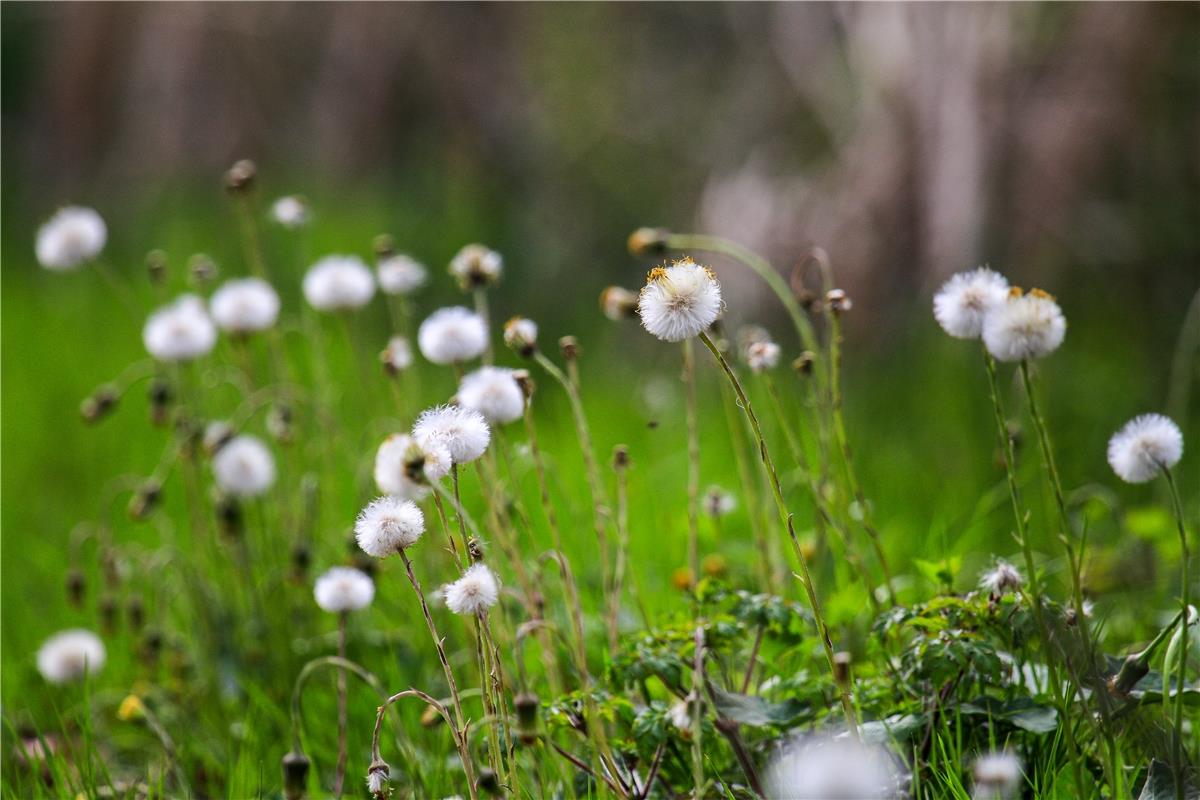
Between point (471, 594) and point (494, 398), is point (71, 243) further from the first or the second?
point (471, 594)

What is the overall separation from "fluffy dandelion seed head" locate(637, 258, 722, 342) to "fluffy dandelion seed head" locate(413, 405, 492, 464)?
188 mm

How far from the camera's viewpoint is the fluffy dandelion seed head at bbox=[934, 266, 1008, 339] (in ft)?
3.68

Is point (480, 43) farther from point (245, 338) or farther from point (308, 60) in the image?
point (245, 338)

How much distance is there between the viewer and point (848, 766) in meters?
0.90

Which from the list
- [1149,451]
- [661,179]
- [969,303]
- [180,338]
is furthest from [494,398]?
[661,179]

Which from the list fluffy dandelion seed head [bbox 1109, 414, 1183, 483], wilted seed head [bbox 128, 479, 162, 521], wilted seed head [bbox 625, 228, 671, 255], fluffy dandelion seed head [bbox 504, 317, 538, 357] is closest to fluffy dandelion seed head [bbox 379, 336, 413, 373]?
fluffy dandelion seed head [bbox 504, 317, 538, 357]

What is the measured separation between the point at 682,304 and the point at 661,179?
17.6 ft

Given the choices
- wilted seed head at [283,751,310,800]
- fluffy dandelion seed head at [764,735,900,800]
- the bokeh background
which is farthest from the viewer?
the bokeh background

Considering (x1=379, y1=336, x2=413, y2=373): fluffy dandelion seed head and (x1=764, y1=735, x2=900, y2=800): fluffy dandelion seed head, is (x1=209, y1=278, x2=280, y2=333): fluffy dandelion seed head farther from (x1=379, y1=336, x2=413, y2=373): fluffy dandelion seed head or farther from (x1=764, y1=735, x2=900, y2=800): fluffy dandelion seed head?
(x1=764, y1=735, x2=900, y2=800): fluffy dandelion seed head

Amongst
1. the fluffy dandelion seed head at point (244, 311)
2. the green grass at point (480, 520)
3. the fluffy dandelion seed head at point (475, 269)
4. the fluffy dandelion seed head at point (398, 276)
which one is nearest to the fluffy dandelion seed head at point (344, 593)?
the green grass at point (480, 520)

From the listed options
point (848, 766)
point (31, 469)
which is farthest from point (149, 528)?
point (848, 766)

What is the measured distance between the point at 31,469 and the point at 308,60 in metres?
4.16

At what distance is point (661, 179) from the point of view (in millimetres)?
6289

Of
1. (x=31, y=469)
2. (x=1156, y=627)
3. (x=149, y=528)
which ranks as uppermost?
(x=31, y=469)
